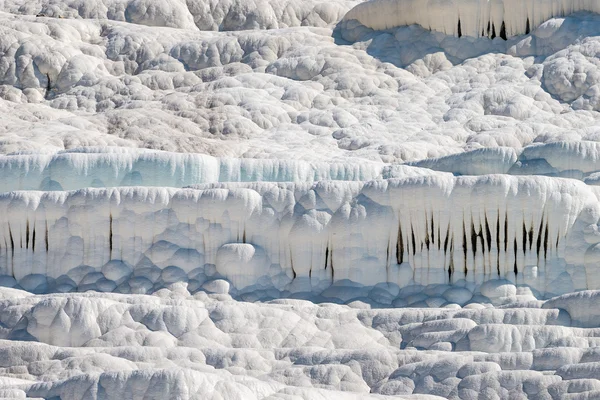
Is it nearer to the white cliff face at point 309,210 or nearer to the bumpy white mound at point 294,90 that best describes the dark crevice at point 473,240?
the white cliff face at point 309,210

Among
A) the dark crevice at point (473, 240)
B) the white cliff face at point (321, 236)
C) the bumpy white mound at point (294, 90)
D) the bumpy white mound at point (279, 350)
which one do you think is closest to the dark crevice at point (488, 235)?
the white cliff face at point (321, 236)

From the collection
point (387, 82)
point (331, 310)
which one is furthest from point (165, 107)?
point (331, 310)

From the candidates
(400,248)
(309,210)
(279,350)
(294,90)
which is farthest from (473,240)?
(294,90)

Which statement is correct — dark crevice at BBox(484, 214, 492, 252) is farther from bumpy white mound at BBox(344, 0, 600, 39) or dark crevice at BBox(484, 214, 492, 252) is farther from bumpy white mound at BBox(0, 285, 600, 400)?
bumpy white mound at BBox(344, 0, 600, 39)

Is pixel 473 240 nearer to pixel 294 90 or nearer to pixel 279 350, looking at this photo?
pixel 279 350

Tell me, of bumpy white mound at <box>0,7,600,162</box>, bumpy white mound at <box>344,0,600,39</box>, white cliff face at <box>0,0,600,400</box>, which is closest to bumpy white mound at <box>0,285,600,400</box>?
white cliff face at <box>0,0,600,400</box>
